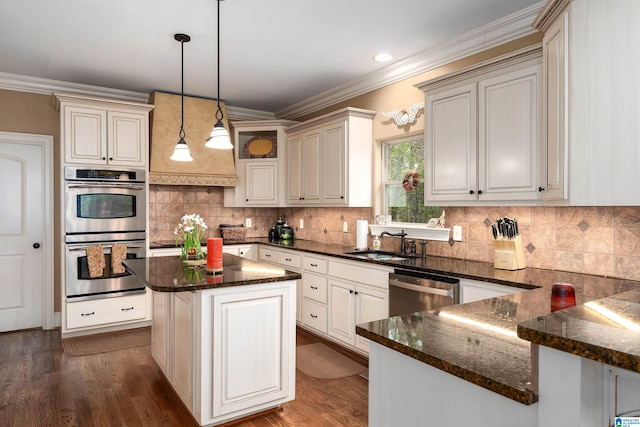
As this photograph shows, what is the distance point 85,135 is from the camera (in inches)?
168

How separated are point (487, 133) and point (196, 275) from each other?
215cm

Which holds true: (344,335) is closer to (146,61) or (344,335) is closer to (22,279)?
(146,61)

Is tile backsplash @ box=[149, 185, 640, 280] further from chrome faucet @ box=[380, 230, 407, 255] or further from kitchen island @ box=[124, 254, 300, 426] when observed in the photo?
kitchen island @ box=[124, 254, 300, 426]

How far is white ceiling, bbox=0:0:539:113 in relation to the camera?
288 cm

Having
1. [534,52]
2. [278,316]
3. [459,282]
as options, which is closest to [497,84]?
[534,52]

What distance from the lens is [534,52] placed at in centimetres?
263

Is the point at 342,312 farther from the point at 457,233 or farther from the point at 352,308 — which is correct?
the point at 457,233

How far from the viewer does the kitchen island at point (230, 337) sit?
2.42 m

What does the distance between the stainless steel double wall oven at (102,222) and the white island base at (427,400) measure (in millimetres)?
3809

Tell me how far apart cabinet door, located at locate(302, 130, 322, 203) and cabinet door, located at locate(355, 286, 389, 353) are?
4.73ft

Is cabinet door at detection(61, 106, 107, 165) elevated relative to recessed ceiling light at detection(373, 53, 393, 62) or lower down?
lower down

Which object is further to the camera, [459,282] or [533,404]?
[459,282]

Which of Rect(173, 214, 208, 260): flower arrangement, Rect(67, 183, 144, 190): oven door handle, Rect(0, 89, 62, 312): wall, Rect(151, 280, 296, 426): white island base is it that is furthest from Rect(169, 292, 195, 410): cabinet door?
Rect(0, 89, 62, 312): wall

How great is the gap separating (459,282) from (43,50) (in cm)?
387
